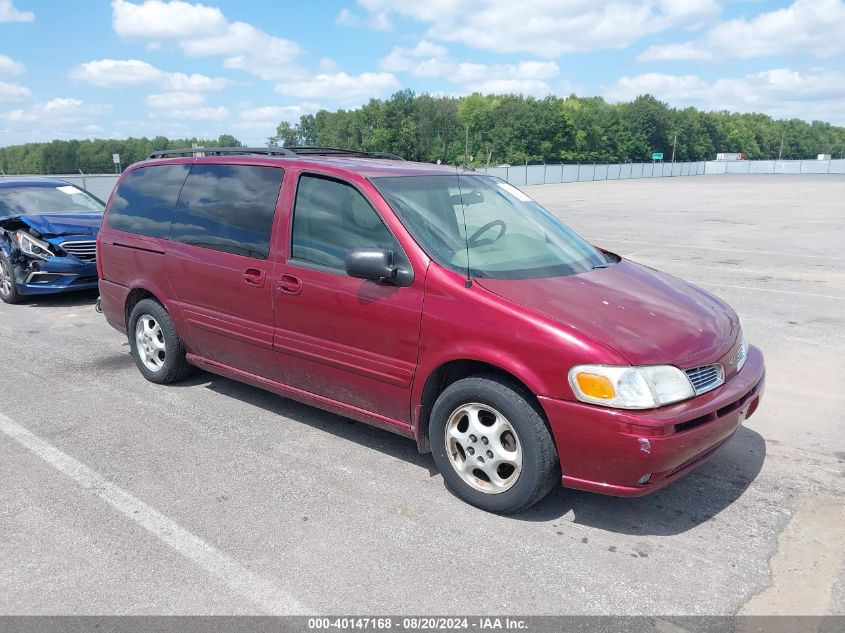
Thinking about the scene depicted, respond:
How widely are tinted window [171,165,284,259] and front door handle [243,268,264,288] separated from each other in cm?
10

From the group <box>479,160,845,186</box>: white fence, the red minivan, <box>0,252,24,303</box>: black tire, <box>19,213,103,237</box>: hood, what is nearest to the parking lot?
the red minivan

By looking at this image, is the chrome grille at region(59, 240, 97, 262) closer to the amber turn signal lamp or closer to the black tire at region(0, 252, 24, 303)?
the black tire at region(0, 252, 24, 303)

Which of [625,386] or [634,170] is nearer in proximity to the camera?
[625,386]

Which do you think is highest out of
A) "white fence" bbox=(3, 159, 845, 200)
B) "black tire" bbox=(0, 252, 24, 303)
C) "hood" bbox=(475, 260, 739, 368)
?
"white fence" bbox=(3, 159, 845, 200)

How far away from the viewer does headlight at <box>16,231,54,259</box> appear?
27.5ft

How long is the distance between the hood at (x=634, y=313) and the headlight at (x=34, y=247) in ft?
23.1

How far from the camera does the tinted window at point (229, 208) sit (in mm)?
4332

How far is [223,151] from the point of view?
199 inches

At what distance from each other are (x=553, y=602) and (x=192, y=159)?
402cm

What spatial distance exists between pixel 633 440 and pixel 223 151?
370 centimetres

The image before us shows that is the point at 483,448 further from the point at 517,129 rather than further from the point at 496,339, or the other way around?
the point at 517,129

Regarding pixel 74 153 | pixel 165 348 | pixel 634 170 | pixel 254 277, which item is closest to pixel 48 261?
pixel 165 348

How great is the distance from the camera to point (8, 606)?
8.86 ft

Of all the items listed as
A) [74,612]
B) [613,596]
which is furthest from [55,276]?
[613,596]
